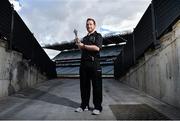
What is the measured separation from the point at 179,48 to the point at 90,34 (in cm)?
155

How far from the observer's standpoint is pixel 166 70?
468 centimetres

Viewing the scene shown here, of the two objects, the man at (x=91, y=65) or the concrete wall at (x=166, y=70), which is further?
the concrete wall at (x=166, y=70)

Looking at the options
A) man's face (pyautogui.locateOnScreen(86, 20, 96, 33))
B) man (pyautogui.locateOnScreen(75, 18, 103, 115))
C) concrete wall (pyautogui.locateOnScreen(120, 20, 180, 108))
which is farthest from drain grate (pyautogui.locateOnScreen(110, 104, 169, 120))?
man's face (pyautogui.locateOnScreen(86, 20, 96, 33))

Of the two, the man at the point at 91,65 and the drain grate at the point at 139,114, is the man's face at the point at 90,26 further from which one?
the drain grate at the point at 139,114

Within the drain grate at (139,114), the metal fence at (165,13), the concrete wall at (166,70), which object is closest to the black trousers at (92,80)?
the drain grate at (139,114)

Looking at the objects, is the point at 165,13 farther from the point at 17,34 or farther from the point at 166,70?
the point at 17,34

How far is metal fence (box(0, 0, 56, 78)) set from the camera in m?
5.86

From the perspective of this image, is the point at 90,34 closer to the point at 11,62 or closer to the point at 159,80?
the point at 159,80

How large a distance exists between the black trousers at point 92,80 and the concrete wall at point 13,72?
103 inches

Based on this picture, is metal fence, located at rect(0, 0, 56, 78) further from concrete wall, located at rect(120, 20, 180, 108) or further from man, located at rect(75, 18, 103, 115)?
concrete wall, located at rect(120, 20, 180, 108)

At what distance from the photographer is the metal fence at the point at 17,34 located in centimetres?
586

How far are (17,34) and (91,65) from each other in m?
3.94

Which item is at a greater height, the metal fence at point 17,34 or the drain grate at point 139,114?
the metal fence at point 17,34

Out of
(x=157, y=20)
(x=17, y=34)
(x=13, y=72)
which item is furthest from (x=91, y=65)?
(x=17, y=34)
